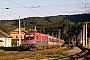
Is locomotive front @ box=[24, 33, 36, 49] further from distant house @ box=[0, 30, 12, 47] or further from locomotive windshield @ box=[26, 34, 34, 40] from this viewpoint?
distant house @ box=[0, 30, 12, 47]

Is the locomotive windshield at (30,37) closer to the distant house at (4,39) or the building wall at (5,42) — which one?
the distant house at (4,39)

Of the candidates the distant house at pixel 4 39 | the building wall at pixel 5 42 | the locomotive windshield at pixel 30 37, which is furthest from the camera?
the building wall at pixel 5 42

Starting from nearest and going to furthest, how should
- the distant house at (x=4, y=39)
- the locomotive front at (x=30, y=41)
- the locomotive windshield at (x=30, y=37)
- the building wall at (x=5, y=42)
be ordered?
1. the locomotive front at (x=30, y=41)
2. the locomotive windshield at (x=30, y=37)
3. the distant house at (x=4, y=39)
4. the building wall at (x=5, y=42)

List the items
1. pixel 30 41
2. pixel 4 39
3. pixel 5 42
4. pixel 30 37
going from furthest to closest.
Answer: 1. pixel 5 42
2. pixel 4 39
3. pixel 30 37
4. pixel 30 41

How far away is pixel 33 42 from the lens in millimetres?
39938

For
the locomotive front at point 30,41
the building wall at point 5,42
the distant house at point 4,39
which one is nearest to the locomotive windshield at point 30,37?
Result: the locomotive front at point 30,41

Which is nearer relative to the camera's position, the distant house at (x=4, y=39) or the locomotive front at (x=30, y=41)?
the locomotive front at (x=30, y=41)

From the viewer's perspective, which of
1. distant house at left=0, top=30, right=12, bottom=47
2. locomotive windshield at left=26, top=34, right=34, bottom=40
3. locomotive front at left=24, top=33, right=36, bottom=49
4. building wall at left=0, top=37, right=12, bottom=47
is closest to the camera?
locomotive front at left=24, top=33, right=36, bottom=49

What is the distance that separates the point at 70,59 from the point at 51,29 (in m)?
115

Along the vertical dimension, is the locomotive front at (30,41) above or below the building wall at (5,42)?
above

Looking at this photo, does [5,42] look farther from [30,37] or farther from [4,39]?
[30,37]

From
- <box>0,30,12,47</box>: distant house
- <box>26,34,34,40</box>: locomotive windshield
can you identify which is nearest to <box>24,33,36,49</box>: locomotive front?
<box>26,34,34,40</box>: locomotive windshield

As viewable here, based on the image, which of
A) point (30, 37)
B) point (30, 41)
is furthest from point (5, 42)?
point (30, 41)

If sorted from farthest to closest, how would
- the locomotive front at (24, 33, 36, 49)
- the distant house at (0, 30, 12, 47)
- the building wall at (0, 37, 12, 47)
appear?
the building wall at (0, 37, 12, 47) < the distant house at (0, 30, 12, 47) < the locomotive front at (24, 33, 36, 49)
